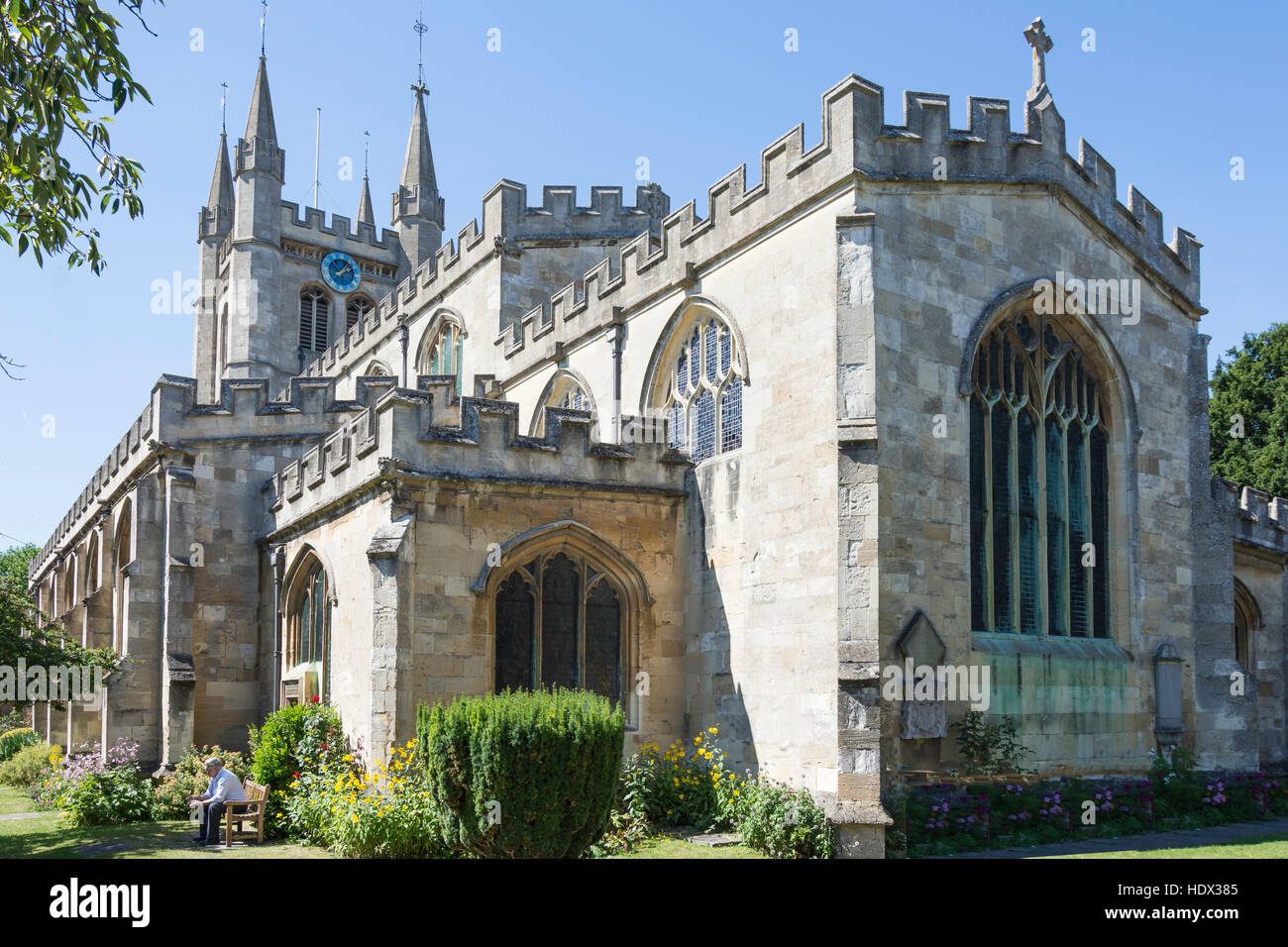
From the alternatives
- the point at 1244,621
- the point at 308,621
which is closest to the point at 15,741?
the point at 308,621

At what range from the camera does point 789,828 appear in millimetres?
13117

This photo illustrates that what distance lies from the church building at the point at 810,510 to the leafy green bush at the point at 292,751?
0.54m

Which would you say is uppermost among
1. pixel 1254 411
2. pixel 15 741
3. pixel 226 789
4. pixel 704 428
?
pixel 1254 411

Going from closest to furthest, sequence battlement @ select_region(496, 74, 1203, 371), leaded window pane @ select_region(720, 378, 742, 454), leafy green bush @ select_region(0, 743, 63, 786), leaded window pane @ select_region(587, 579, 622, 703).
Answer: battlement @ select_region(496, 74, 1203, 371) → leaded window pane @ select_region(587, 579, 622, 703) → leaded window pane @ select_region(720, 378, 742, 454) → leafy green bush @ select_region(0, 743, 63, 786)

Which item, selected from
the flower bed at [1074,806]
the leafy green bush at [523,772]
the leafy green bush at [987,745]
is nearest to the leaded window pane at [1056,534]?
the leafy green bush at [987,745]

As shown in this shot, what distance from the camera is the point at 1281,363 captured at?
30.8 m

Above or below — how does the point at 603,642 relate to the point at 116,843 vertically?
above

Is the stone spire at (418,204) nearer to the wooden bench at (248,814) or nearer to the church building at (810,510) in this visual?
the church building at (810,510)

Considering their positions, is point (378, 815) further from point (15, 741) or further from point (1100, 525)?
point (15, 741)

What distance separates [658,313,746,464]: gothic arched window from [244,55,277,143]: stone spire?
2600cm

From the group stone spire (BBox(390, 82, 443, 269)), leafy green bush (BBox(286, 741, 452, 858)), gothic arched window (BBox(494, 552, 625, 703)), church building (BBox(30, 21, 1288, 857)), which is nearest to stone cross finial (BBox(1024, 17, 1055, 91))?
church building (BBox(30, 21, 1288, 857))

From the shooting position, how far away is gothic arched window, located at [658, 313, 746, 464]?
1680cm

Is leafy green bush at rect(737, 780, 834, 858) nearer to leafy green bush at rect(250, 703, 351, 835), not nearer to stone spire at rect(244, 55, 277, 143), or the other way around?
leafy green bush at rect(250, 703, 351, 835)

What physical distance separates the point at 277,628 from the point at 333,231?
2393 cm
